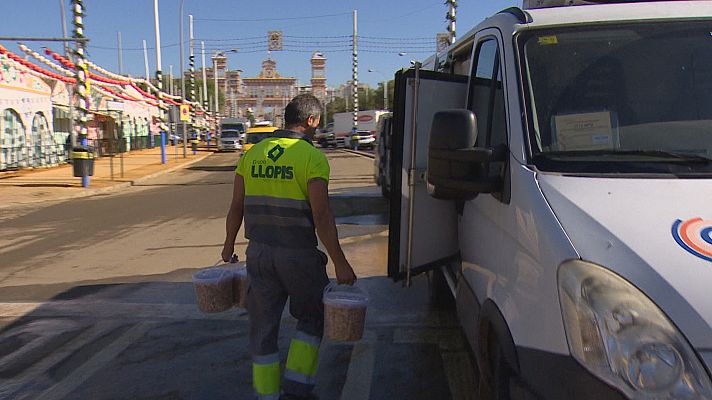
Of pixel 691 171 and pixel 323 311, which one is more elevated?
pixel 691 171

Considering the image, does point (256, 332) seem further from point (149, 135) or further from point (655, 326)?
point (149, 135)

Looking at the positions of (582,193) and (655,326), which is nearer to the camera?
(655,326)

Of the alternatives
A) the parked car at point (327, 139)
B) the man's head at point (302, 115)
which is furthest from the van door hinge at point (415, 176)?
the parked car at point (327, 139)

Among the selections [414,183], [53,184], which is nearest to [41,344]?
[414,183]

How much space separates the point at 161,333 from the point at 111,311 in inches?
36.8

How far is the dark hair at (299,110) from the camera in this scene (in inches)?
141

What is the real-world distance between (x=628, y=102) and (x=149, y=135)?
5005cm

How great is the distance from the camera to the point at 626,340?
1946 mm

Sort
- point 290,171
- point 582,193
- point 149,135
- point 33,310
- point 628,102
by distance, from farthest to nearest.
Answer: point 149,135, point 33,310, point 290,171, point 628,102, point 582,193

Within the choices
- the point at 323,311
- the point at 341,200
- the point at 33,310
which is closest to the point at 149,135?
the point at 341,200

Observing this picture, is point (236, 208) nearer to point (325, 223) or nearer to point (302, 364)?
point (325, 223)

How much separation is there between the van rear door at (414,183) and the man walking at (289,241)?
1.33 ft

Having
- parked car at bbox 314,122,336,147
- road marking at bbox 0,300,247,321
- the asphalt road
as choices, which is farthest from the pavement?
parked car at bbox 314,122,336,147

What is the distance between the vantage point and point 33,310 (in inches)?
233
